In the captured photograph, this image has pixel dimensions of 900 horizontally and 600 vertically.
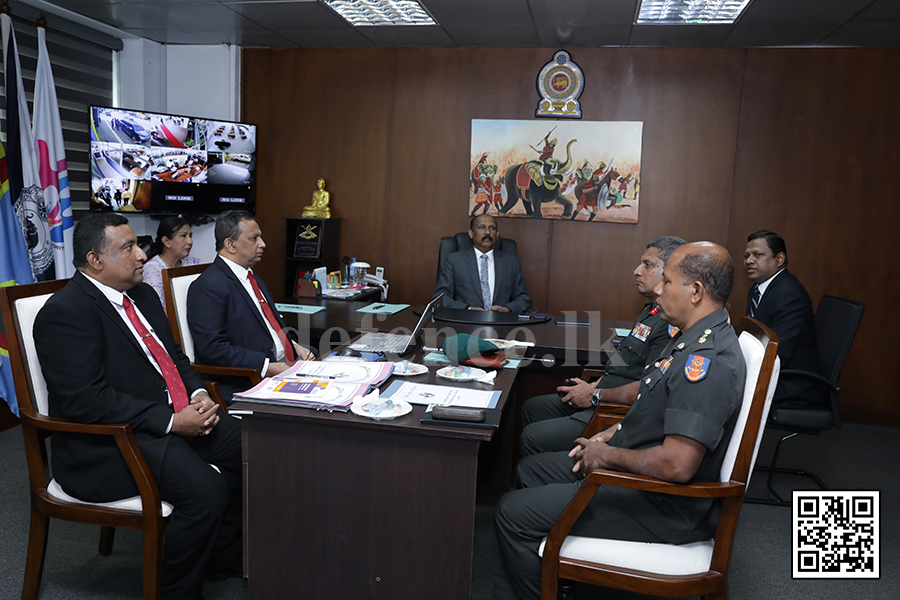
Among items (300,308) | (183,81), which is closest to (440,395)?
(300,308)

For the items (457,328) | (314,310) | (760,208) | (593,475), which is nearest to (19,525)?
(314,310)

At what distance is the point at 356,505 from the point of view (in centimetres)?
200

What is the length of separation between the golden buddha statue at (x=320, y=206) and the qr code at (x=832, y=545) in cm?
396

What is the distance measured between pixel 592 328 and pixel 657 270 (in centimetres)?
101

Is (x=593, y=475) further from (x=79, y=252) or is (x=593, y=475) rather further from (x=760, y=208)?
(x=760, y=208)

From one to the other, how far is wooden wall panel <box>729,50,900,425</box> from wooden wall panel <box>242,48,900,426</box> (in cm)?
1

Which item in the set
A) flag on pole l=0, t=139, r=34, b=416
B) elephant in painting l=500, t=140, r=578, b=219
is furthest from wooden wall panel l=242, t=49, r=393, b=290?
flag on pole l=0, t=139, r=34, b=416

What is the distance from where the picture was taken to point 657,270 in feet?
8.50

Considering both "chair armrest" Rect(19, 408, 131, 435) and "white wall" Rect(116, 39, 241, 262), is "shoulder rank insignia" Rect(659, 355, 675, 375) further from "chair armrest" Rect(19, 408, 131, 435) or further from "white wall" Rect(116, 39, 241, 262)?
"white wall" Rect(116, 39, 241, 262)

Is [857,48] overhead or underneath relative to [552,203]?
overhead

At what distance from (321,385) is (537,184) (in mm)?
3390

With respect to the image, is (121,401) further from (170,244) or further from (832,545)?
(832,545)

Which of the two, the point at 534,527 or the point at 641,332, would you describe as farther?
the point at 641,332

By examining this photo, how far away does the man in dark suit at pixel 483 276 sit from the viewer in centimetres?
457
